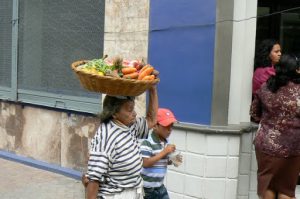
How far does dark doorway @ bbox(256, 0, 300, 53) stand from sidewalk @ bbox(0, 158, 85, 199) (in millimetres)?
3147

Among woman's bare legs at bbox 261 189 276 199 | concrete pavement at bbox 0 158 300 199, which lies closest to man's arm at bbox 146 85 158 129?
woman's bare legs at bbox 261 189 276 199

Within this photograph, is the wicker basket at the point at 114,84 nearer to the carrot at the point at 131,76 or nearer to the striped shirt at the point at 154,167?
the carrot at the point at 131,76

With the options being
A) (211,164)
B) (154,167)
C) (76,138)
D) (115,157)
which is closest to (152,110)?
(154,167)

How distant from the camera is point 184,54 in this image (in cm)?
562

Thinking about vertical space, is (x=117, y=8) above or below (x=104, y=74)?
above

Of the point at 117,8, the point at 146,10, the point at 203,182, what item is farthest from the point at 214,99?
the point at 117,8

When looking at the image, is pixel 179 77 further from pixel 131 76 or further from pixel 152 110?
pixel 131 76

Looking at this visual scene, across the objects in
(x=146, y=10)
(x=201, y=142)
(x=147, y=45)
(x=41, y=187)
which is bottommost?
(x=41, y=187)

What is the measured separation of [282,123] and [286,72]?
48 cm

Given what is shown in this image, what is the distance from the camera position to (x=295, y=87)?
192 inches

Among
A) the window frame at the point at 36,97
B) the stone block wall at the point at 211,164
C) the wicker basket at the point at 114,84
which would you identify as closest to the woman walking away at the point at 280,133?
the stone block wall at the point at 211,164

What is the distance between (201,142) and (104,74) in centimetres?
235

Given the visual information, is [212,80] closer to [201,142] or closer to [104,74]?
[201,142]

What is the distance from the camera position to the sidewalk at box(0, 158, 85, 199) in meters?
6.55
